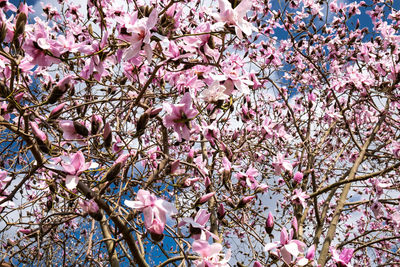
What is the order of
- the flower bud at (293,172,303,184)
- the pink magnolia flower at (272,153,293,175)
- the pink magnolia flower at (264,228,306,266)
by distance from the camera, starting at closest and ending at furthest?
the pink magnolia flower at (264,228,306,266) < the flower bud at (293,172,303,184) < the pink magnolia flower at (272,153,293,175)

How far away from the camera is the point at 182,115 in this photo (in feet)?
4.01

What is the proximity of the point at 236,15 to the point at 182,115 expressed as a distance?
40 centimetres

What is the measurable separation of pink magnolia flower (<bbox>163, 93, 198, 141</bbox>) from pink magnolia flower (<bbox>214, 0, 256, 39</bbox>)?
30 centimetres

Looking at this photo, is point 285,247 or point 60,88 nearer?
point 60,88

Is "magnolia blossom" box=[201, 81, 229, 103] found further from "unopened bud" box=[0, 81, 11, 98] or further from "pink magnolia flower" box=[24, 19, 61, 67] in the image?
"unopened bud" box=[0, 81, 11, 98]

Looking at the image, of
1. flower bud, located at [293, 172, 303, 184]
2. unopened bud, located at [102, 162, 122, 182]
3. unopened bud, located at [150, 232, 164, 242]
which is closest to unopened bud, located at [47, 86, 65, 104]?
unopened bud, located at [102, 162, 122, 182]

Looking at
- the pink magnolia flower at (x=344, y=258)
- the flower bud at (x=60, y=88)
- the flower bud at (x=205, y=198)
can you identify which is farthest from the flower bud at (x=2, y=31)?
the pink magnolia flower at (x=344, y=258)

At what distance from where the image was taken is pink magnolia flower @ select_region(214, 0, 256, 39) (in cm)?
108

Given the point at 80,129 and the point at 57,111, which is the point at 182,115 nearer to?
the point at 80,129

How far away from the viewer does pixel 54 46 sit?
1229mm

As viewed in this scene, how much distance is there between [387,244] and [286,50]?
3484 mm

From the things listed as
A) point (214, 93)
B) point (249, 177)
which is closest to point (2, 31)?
A: point (214, 93)

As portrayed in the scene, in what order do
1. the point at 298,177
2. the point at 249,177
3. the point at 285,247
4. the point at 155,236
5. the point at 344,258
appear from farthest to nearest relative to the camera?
the point at 298,177 < the point at 249,177 < the point at 344,258 < the point at 285,247 < the point at 155,236

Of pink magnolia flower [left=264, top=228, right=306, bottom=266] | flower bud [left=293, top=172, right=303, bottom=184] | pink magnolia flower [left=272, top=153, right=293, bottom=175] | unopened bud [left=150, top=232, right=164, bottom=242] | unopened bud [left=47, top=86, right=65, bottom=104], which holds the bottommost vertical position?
unopened bud [left=150, top=232, right=164, bottom=242]
